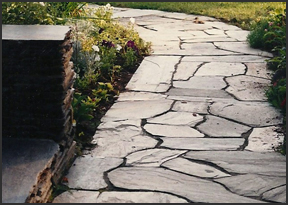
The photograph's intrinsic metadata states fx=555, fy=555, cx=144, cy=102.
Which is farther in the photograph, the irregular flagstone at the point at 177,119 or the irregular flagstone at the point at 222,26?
the irregular flagstone at the point at 222,26

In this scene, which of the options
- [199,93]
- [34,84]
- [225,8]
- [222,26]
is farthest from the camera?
[225,8]

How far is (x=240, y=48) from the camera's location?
7359 mm

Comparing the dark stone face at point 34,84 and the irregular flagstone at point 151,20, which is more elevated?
the dark stone face at point 34,84

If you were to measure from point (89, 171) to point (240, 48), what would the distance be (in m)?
4.10

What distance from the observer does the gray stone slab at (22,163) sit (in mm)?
2912

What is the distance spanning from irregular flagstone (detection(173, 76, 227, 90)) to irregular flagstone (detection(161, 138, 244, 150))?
1.44 meters

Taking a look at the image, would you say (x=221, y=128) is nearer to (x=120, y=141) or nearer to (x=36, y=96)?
(x=120, y=141)

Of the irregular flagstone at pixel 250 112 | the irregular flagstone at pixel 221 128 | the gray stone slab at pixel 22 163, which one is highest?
the gray stone slab at pixel 22 163

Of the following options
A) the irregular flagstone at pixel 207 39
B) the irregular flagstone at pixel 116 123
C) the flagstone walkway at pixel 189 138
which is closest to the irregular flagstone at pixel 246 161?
the flagstone walkway at pixel 189 138

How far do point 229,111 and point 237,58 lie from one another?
6.40 feet

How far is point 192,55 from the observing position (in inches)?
277

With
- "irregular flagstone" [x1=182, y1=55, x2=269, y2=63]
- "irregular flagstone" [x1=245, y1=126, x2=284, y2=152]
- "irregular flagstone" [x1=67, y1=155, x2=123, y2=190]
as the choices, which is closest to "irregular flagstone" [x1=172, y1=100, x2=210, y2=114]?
"irregular flagstone" [x1=245, y1=126, x2=284, y2=152]

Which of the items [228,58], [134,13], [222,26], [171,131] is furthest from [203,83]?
[134,13]

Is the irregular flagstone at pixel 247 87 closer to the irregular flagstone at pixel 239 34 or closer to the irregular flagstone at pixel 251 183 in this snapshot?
the irregular flagstone at pixel 251 183
